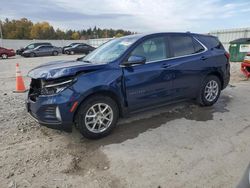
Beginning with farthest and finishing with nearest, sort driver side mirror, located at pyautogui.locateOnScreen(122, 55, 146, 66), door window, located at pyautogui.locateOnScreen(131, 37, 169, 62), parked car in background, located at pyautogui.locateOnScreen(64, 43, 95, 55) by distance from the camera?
parked car in background, located at pyautogui.locateOnScreen(64, 43, 95, 55) → door window, located at pyautogui.locateOnScreen(131, 37, 169, 62) → driver side mirror, located at pyautogui.locateOnScreen(122, 55, 146, 66)

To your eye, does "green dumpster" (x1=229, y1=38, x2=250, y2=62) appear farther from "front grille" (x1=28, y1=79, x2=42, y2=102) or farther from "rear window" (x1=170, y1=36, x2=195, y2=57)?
"front grille" (x1=28, y1=79, x2=42, y2=102)

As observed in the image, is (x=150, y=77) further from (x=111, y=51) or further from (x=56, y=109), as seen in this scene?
(x=56, y=109)

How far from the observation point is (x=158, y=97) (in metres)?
4.28

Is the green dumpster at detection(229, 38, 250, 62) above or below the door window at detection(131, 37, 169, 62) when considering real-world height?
above

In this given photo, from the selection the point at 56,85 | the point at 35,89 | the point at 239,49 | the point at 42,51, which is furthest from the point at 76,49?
the point at 56,85

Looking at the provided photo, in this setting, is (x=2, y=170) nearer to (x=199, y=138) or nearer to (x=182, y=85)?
(x=199, y=138)

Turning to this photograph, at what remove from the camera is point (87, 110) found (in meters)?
3.52

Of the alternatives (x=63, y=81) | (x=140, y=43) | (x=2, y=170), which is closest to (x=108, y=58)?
(x=140, y=43)

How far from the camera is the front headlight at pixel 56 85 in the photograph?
3348 mm

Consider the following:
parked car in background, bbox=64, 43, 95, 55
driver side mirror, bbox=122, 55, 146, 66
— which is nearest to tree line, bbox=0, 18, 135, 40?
parked car in background, bbox=64, 43, 95, 55

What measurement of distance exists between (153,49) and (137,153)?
6.67 ft

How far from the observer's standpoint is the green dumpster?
46.6ft

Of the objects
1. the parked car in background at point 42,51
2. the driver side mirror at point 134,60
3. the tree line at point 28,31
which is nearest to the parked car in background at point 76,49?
the parked car in background at point 42,51

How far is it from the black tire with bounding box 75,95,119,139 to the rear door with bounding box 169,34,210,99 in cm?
147
